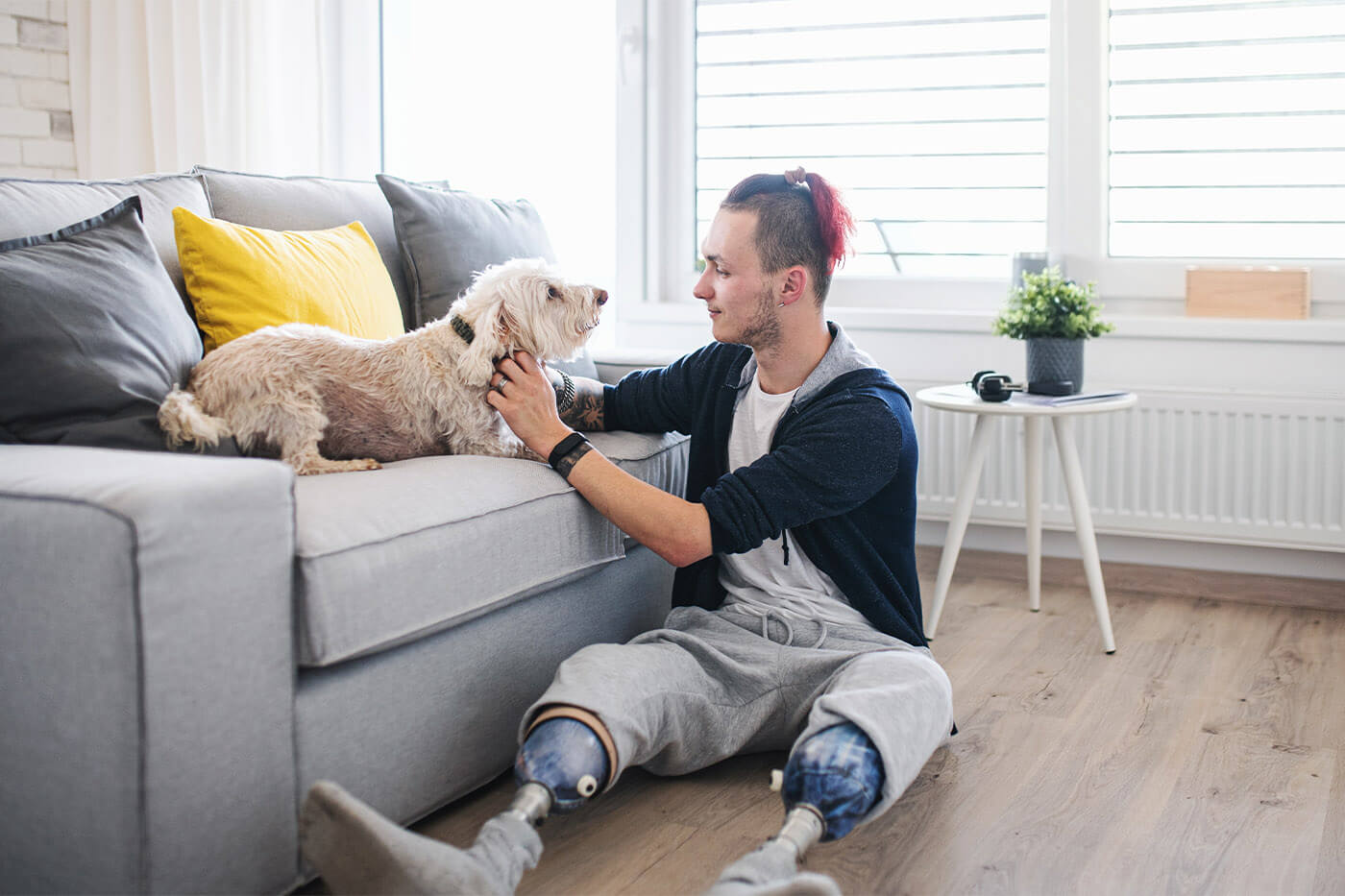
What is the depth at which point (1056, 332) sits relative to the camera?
106 inches

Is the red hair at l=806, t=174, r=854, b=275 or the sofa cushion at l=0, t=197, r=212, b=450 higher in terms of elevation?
the red hair at l=806, t=174, r=854, b=275

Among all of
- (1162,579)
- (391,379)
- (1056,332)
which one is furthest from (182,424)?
(1162,579)

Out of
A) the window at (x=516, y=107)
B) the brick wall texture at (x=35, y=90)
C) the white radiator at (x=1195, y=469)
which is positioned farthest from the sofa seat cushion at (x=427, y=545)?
the brick wall texture at (x=35, y=90)

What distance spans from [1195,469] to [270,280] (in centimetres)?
227

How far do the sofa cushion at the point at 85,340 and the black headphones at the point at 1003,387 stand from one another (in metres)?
1.67

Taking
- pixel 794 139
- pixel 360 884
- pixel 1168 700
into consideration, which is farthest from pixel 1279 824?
pixel 794 139

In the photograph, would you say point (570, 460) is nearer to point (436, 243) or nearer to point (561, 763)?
point (561, 763)

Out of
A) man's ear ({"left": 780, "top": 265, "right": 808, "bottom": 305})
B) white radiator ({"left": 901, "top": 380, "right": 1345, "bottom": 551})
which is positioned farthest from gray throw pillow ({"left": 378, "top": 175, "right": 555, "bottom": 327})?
white radiator ({"left": 901, "top": 380, "right": 1345, "bottom": 551})

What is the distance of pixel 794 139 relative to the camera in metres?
3.60

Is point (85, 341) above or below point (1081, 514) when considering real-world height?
above

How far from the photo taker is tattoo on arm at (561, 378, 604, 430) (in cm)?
221

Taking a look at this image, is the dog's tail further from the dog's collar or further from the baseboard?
the baseboard

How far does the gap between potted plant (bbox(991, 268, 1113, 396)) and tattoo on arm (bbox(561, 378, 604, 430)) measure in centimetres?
107

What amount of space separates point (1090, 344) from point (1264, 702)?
1.18 metres
